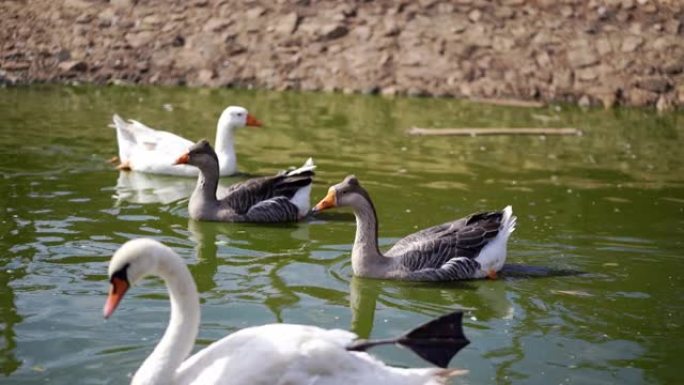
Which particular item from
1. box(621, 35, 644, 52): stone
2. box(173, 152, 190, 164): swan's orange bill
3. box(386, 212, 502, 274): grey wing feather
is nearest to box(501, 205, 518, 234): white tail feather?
box(386, 212, 502, 274): grey wing feather

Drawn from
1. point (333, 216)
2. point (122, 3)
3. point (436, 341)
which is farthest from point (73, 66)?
point (436, 341)

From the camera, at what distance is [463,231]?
33.5 ft

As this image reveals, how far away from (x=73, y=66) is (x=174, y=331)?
14790mm

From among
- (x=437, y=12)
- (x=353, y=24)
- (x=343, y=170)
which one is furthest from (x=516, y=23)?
(x=343, y=170)

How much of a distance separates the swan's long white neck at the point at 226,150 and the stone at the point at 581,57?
27.7ft

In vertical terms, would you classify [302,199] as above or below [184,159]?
below

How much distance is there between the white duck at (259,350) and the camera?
6.44 m

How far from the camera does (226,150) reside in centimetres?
1414

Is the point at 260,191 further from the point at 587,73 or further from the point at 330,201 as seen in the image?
the point at 587,73

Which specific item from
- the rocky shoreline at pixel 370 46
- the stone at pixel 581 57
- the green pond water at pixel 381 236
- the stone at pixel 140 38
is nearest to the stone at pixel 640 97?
the rocky shoreline at pixel 370 46

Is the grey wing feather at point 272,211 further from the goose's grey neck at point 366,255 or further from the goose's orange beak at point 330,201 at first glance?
the goose's grey neck at point 366,255

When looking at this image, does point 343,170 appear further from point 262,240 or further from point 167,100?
point 167,100

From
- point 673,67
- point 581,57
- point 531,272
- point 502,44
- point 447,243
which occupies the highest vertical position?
point 502,44

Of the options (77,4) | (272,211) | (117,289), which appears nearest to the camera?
(117,289)
